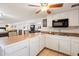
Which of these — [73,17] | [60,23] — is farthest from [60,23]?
[73,17]

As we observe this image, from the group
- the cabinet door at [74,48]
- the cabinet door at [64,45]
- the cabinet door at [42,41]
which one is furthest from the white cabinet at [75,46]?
the cabinet door at [42,41]

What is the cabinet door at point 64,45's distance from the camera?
7.82 ft

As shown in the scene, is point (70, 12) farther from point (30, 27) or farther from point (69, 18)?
point (30, 27)

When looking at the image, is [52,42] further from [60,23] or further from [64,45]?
[60,23]

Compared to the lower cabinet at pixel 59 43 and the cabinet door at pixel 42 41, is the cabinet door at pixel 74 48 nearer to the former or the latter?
the lower cabinet at pixel 59 43

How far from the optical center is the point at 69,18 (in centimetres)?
272

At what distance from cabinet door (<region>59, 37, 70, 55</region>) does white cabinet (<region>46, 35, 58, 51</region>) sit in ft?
0.66

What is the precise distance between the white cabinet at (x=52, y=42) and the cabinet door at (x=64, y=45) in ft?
0.66

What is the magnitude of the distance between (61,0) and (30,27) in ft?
12.5

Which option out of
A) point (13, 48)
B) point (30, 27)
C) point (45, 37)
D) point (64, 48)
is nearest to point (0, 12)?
point (13, 48)

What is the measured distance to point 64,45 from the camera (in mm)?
2490

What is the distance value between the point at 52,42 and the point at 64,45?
496 millimetres

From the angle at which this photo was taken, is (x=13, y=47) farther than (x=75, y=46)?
No

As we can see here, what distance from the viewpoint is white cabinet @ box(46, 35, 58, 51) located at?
2.78m
